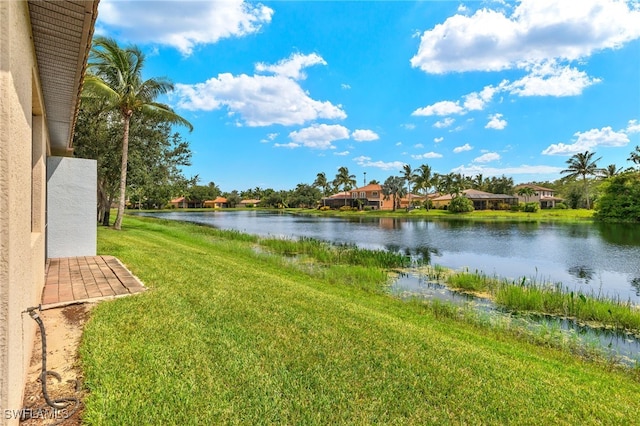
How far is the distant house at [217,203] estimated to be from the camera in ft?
321

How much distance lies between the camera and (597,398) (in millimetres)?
3447

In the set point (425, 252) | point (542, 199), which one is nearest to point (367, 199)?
point (542, 199)

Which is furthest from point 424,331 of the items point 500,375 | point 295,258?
point 295,258

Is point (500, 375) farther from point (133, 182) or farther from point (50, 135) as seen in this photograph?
point (133, 182)

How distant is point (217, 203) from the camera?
3888 inches

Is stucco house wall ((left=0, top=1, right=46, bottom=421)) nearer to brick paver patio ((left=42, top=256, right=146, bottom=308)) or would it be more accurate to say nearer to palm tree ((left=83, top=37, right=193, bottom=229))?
brick paver patio ((left=42, top=256, right=146, bottom=308))

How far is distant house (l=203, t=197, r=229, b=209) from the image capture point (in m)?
97.8

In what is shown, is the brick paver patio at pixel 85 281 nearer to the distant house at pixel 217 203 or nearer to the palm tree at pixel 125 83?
the palm tree at pixel 125 83


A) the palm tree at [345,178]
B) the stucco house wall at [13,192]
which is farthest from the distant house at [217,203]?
the stucco house wall at [13,192]

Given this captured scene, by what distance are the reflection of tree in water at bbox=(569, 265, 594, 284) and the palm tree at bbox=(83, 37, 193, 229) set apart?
61.5ft

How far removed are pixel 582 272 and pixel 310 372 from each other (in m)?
14.2

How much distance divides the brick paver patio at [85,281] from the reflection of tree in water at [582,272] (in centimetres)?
1377

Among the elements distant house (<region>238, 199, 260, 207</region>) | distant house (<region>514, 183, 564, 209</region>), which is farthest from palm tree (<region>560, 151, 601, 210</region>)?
distant house (<region>238, 199, 260, 207</region>)

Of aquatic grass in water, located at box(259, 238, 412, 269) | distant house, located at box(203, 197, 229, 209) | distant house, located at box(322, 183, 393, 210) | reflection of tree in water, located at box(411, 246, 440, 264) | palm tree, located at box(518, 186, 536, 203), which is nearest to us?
aquatic grass in water, located at box(259, 238, 412, 269)
